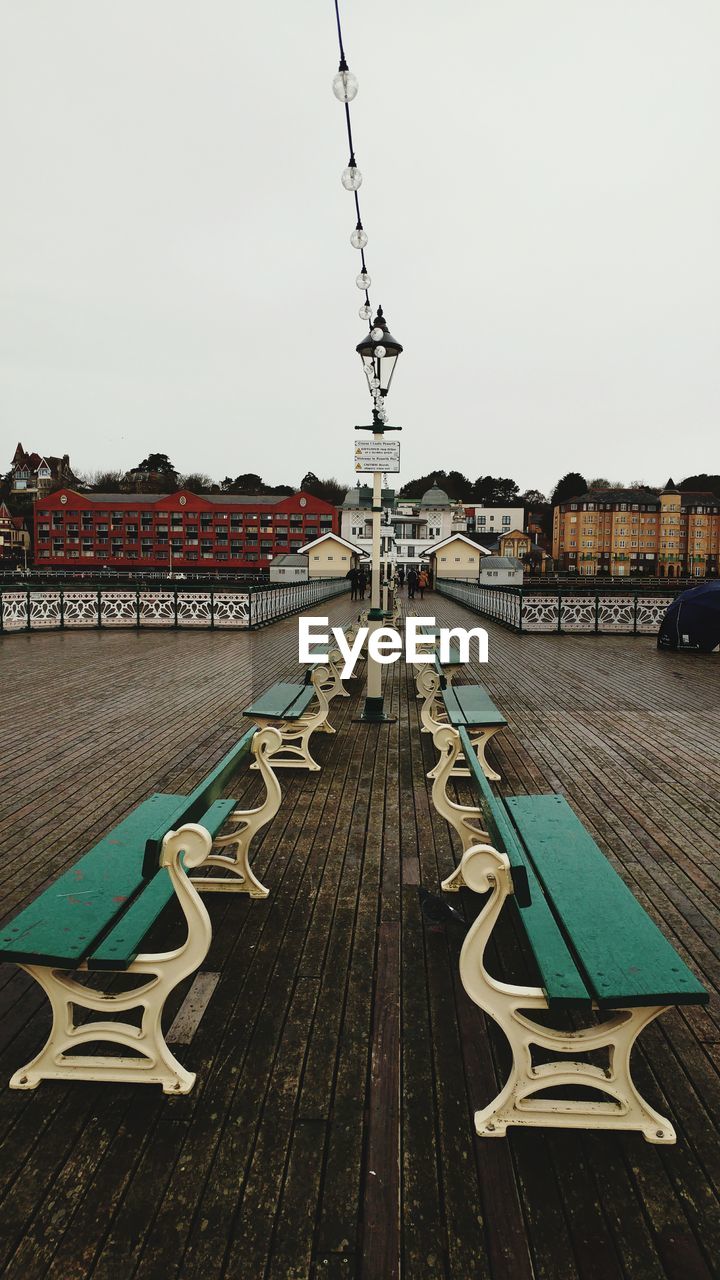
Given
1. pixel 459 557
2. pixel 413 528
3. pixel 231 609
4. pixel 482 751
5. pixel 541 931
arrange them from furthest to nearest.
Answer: pixel 413 528 < pixel 459 557 < pixel 231 609 < pixel 482 751 < pixel 541 931

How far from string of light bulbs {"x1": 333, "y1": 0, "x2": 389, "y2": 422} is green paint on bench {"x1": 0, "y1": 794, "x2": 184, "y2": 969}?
497cm

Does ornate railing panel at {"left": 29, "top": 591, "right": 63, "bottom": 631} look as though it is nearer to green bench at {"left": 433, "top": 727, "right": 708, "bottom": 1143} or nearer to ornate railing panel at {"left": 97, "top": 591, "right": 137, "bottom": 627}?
ornate railing panel at {"left": 97, "top": 591, "right": 137, "bottom": 627}

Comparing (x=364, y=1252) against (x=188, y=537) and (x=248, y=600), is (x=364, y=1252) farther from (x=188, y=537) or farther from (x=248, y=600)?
(x=188, y=537)

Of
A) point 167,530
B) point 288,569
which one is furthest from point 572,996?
point 167,530

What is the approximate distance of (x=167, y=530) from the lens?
3748 inches

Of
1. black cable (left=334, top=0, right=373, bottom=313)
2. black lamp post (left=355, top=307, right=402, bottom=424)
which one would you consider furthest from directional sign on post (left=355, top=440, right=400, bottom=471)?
black cable (left=334, top=0, right=373, bottom=313)

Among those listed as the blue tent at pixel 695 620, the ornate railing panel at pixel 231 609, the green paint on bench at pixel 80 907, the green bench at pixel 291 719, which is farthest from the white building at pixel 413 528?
the green paint on bench at pixel 80 907

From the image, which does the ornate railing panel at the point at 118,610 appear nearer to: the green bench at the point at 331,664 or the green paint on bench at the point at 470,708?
the green bench at the point at 331,664

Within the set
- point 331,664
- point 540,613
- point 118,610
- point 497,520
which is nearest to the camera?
point 331,664

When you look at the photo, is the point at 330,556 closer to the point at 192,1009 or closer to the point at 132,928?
the point at 192,1009

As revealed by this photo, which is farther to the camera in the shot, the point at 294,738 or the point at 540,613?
the point at 540,613

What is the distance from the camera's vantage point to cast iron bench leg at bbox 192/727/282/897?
12.0 feet

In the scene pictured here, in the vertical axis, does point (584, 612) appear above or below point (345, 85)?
below

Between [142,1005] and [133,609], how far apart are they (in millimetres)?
18666
